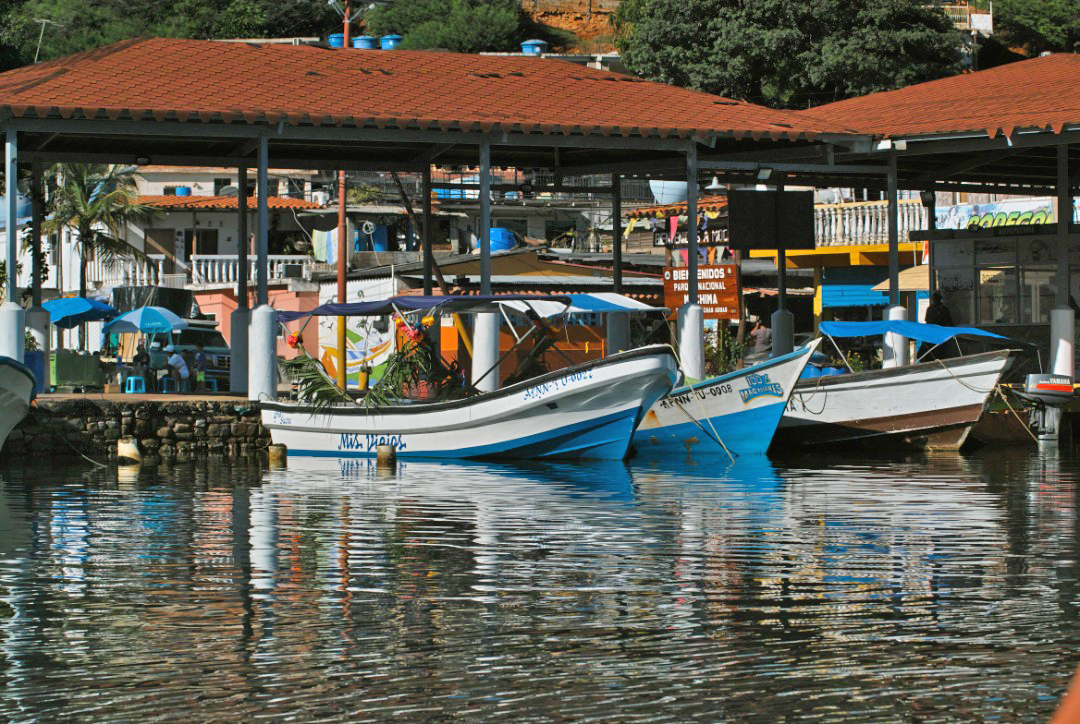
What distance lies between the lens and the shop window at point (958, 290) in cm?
2548

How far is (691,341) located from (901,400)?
3.06m

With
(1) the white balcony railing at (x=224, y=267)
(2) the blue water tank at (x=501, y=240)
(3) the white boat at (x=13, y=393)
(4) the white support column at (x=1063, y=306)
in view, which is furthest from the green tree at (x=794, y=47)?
(3) the white boat at (x=13, y=393)

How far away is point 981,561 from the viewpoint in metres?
10.7

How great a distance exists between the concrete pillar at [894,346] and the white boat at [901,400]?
49.4 inches

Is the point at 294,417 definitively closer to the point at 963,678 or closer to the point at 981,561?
the point at 981,561

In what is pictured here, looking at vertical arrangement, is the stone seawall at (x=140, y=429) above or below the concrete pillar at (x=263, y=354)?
below

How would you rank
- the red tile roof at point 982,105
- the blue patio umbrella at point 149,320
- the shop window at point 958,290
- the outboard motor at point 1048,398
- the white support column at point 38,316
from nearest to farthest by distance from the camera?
the white support column at point 38,316 < the red tile roof at point 982,105 < the outboard motor at point 1048,398 < the shop window at point 958,290 < the blue patio umbrella at point 149,320

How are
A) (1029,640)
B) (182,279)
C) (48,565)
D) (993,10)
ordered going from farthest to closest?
1. (993,10)
2. (182,279)
3. (48,565)
4. (1029,640)

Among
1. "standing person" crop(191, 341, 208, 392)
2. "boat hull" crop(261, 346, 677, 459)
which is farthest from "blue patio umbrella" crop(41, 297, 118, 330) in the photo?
"boat hull" crop(261, 346, 677, 459)

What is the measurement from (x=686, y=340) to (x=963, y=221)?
18702mm

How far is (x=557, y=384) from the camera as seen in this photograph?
19.0 m

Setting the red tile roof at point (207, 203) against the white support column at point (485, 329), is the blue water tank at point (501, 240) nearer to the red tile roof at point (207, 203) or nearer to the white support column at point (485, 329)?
the red tile roof at point (207, 203)

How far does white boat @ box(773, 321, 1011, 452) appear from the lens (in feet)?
67.6

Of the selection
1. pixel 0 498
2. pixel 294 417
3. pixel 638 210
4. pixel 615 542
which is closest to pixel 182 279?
pixel 638 210
